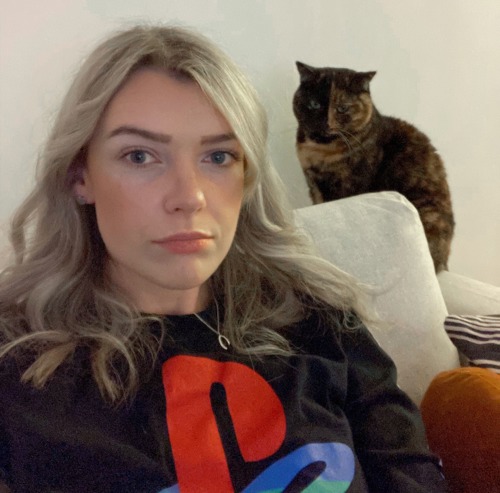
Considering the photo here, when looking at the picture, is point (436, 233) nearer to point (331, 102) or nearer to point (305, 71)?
point (331, 102)

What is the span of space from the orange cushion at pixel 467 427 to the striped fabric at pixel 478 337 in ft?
0.20

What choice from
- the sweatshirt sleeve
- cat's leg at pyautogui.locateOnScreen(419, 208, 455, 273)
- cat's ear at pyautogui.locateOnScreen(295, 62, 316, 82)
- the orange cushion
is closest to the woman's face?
the sweatshirt sleeve

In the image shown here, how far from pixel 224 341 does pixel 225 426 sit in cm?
14

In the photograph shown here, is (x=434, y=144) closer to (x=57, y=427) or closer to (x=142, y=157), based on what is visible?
(x=142, y=157)

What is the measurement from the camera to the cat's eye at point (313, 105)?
4.76 feet

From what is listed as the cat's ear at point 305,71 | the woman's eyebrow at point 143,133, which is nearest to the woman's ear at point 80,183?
the woman's eyebrow at point 143,133

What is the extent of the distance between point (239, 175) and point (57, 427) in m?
0.44

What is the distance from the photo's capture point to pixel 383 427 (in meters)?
0.88

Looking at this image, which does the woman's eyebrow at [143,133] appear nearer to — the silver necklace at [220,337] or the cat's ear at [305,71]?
the silver necklace at [220,337]

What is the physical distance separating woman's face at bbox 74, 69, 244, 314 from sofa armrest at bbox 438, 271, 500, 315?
0.76 metres

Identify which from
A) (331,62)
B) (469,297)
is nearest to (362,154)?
(331,62)

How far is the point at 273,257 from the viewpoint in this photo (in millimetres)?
1004

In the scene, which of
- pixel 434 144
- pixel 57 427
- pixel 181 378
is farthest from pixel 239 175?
pixel 434 144

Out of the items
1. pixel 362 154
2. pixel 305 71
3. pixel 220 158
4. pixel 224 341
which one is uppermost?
pixel 305 71
